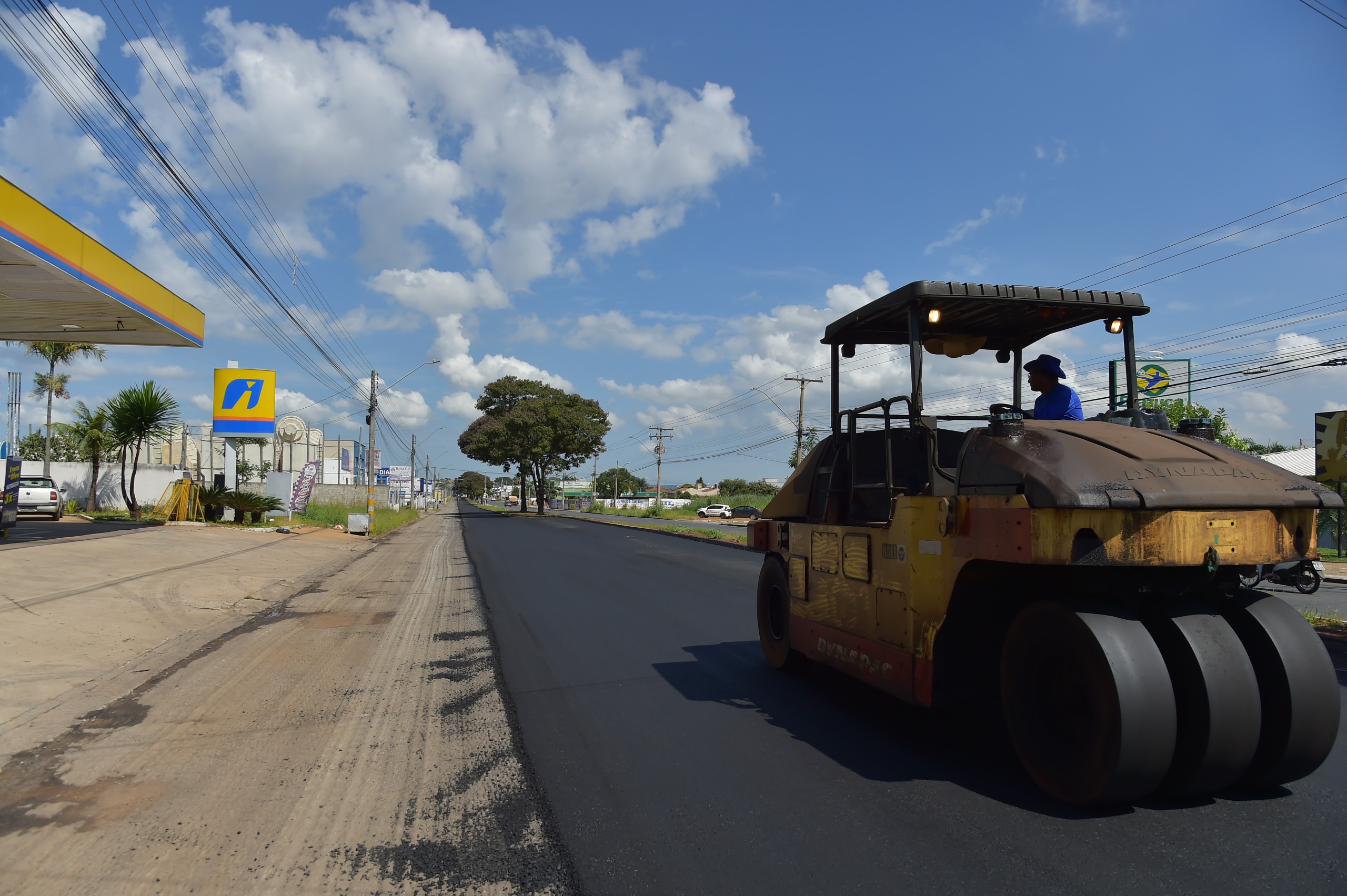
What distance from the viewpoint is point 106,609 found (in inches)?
340

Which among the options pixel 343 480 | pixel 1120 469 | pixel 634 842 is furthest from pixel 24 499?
pixel 343 480

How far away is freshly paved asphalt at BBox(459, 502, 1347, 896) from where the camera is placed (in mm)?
2949

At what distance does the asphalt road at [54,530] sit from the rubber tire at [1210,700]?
52.8ft

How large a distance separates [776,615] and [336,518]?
1185 inches

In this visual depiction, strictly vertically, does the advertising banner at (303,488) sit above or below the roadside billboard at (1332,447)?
below

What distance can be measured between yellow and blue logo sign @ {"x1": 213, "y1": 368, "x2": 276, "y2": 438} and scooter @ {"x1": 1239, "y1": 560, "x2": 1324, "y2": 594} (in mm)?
30866

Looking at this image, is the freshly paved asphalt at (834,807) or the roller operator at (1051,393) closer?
the freshly paved asphalt at (834,807)

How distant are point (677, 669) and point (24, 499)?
2599 centimetres

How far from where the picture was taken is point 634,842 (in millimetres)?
3266

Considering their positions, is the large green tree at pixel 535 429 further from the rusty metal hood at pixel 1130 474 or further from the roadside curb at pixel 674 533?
the rusty metal hood at pixel 1130 474

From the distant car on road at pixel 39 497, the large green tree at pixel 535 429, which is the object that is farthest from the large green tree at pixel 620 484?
the distant car on road at pixel 39 497

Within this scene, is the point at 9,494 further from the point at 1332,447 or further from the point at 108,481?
the point at 1332,447

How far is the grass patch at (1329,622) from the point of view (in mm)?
7582

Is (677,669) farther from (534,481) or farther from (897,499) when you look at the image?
(534,481)
